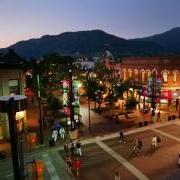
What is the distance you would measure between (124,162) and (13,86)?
16.4 metres

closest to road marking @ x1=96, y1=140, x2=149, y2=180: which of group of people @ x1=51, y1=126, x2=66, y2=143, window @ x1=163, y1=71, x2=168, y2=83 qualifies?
group of people @ x1=51, y1=126, x2=66, y2=143

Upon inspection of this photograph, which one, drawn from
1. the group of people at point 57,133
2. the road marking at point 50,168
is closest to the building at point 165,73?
the group of people at point 57,133

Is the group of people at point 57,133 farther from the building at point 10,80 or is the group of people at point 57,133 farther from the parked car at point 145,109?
the parked car at point 145,109

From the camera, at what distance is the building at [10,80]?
33.2m

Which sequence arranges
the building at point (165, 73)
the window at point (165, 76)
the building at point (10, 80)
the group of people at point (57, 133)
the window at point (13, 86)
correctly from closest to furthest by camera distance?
the group of people at point (57, 133), the building at point (10, 80), the window at point (13, 86), the building at point (165, 73), the window at point (165, 76)

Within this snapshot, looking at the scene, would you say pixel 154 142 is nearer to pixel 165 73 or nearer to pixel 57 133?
pixel 57 133

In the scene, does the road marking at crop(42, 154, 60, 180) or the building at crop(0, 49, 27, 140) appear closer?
the road marking at crop(42, 154, 60, 180)

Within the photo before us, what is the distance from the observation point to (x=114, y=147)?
3045 centimetres

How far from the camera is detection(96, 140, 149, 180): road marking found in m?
23.1

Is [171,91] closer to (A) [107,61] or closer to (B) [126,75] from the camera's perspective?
(B) [126,75]

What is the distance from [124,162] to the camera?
26.1m

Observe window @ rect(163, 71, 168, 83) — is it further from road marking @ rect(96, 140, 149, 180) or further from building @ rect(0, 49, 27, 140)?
building @ rect(0, 49, 27, 140)

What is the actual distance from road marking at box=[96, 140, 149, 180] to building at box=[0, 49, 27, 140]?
33.2 ft

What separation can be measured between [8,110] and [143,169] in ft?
55.0
